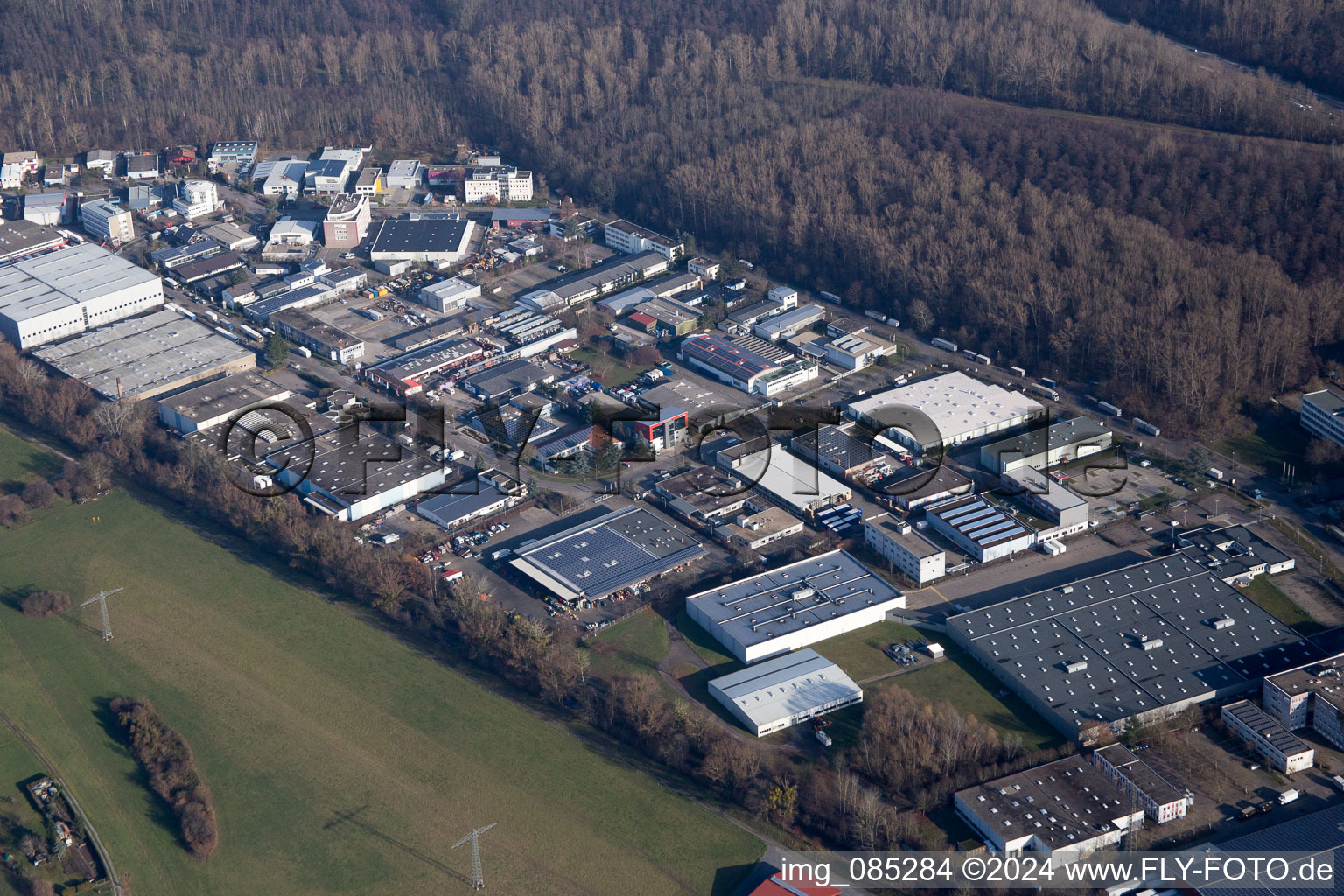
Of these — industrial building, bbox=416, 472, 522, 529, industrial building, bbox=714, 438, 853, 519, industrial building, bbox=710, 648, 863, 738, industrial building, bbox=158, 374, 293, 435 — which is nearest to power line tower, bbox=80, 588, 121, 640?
industrial building, bbox=158, 374, 293, 435

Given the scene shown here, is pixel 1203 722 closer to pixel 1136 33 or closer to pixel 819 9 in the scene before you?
Result: pixel 1136 33

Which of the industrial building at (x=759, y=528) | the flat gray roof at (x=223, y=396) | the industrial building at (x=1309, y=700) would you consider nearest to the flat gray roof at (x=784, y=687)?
the industrial building at (x=759, y=528)

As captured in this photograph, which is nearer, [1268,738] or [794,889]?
[794,889]

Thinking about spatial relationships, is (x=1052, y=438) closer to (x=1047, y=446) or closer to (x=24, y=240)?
(x=1047, y=446)

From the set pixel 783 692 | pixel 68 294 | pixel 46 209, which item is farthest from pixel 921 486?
pixel 46 209

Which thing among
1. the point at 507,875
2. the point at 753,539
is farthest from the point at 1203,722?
the point at 507,875

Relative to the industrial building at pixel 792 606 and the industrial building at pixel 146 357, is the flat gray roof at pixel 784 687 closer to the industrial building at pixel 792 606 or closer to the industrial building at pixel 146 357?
the industrial building at pixel 792 606
